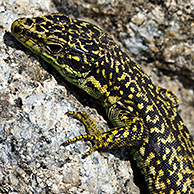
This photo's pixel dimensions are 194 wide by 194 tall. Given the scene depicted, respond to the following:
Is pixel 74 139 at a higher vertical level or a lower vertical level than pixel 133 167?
higher

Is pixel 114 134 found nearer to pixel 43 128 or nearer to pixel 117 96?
pixel 117 96

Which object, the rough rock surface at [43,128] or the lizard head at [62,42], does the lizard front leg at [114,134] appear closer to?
the rough rock surface at [43,128]

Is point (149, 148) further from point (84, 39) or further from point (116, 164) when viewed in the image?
point (84, 39)

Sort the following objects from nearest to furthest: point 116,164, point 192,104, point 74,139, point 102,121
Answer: point 74,139
point 116,164
point 102,121
point 192,104

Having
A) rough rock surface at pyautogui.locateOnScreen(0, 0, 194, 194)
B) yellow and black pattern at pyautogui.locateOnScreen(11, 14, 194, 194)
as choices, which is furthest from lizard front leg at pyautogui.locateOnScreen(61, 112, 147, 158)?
rough rock surface at pyautogui.locateOnScreen(0, 0, 194, 194)

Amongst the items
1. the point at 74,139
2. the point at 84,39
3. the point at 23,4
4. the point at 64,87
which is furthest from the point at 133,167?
the point at 23,4

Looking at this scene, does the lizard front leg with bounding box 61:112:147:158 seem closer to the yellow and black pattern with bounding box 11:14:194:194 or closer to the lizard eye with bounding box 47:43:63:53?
the yellow and black pattern with bounding box 11:14:194:194

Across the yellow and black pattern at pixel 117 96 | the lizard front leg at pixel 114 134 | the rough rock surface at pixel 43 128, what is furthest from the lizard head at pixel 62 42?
the lizard front leg at pixel 114 134
